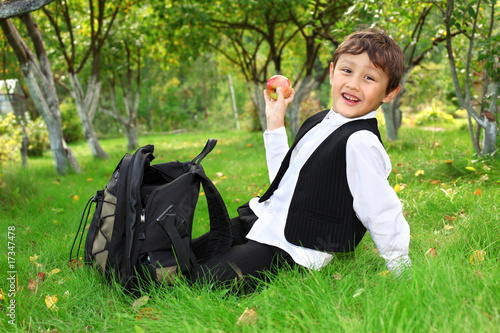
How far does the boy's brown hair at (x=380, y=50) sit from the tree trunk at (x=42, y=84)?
5.23m

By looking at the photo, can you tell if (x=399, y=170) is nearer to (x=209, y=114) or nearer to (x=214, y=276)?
(x=214, y=276)

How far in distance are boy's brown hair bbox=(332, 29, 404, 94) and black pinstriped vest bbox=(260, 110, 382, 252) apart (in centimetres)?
28

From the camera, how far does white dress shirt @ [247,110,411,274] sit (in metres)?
1.88

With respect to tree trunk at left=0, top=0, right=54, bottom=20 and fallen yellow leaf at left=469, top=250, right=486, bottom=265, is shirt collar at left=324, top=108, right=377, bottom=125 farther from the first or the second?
tree trunk at left=0, top=0, right=54, bottom=20

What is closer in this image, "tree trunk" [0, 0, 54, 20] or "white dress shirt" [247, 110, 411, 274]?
"white dress shirt" [247, 110, 411, 274]

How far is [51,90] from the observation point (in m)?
6.47

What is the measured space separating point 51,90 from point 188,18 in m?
3.31

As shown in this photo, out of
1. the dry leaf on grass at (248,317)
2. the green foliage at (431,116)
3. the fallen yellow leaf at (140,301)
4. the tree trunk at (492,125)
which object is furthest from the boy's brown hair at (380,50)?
the green foliage at (431,116)

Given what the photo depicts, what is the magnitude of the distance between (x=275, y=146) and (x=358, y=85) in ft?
2.43

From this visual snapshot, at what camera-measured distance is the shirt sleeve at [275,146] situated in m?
2.54

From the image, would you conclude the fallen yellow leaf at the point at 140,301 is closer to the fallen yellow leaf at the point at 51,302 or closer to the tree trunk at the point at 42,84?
the fallen yellow leaf at the point at 51,302

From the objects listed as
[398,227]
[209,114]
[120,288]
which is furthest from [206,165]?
[209,114]

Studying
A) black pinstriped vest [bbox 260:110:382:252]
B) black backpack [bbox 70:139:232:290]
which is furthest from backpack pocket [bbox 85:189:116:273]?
black pinstriped vest [bbox 260:110:382:252]

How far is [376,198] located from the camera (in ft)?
6.15
